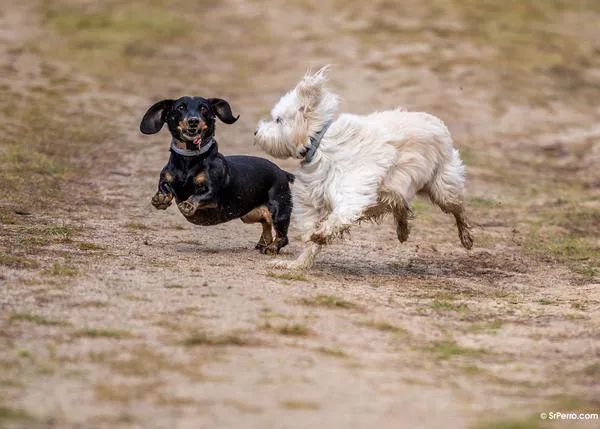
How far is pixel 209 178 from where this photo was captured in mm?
8547

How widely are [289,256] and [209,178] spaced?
42.5 inches

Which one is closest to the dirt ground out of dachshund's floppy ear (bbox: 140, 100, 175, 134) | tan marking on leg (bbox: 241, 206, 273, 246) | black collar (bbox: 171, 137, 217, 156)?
tan marking on leg (bbox: 241, 206, 273, 246)

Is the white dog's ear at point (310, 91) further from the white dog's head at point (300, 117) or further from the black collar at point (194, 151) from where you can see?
the black collar at point (194, 151)

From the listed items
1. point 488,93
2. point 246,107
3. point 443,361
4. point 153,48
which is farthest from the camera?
point 153,48

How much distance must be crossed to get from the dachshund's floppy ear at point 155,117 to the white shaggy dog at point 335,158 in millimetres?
1017

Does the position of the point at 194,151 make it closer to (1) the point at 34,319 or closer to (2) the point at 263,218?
(2) the point at 263,218

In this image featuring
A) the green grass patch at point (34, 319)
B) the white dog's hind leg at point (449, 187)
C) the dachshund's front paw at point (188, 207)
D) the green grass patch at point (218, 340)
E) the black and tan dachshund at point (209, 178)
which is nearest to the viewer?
the green grass patch at point (218, 340)

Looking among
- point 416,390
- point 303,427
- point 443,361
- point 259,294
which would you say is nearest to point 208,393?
point 303,427

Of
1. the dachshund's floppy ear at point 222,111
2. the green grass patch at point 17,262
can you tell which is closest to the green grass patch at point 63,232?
the green grass patch at point 17,262

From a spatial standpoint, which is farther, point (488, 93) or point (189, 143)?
point (488, 93)

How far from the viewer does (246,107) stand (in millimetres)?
18016

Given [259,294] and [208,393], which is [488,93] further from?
[208,393]

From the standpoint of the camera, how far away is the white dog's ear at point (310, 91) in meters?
8.12

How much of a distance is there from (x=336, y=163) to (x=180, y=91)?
37.2 ft
